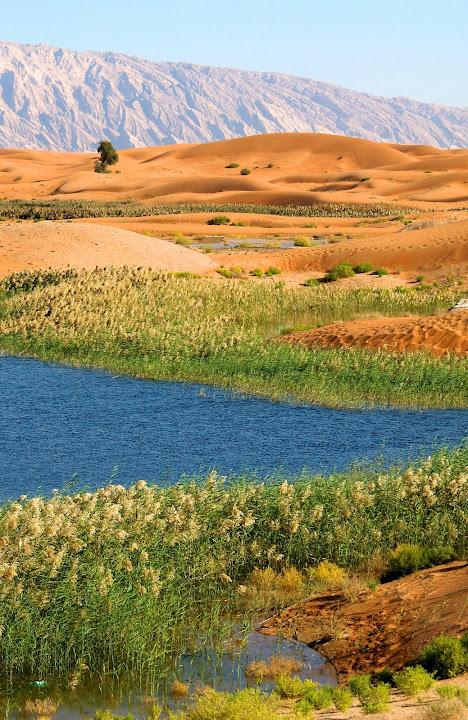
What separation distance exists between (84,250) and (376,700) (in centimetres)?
4312

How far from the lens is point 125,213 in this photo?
332 ft

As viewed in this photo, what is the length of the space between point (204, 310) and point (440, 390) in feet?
41.9

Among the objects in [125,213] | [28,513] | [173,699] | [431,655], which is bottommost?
[173,699]

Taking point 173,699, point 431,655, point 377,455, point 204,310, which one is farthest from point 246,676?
point 204,310

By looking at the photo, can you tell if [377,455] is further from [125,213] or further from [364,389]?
[125,213]

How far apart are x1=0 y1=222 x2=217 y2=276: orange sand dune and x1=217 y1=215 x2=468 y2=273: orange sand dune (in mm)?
4798

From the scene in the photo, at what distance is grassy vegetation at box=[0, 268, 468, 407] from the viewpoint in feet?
84.1

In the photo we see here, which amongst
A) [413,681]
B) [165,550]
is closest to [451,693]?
[413,681]

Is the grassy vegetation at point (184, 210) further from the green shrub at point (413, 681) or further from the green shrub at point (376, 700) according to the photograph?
the green shrub at point (376, 700)

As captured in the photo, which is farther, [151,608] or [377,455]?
[377,455]

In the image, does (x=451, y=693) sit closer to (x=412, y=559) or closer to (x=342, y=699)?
(x=342, y=699)

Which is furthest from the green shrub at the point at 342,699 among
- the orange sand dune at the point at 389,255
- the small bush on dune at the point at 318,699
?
the orange sand dune at the point at 389,255

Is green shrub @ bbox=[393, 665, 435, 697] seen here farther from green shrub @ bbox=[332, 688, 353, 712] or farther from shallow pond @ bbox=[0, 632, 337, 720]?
shallow pond @ bbox=[0, 632, 337, 720]

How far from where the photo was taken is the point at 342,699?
9047 millimetres
